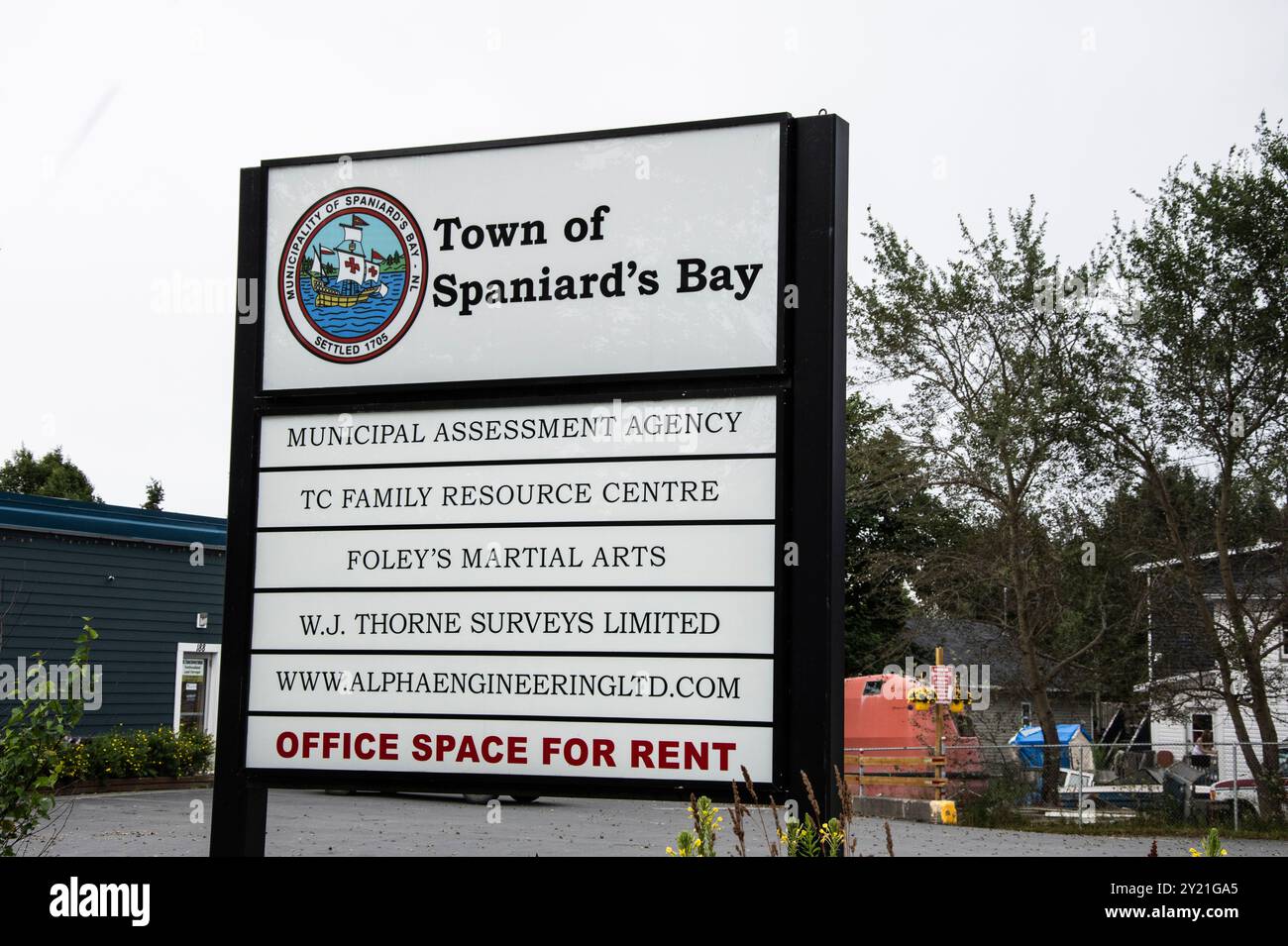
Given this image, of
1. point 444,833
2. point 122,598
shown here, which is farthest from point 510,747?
point 122,598

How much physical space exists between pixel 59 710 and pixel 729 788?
3.87m

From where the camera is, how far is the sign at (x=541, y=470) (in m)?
5.35

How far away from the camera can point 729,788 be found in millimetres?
5184

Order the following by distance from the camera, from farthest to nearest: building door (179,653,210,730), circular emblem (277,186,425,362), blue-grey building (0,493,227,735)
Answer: building door (179,653,210,730) < blue-grey building (0,493,227,735) < circular emblem (277,186,425,362)

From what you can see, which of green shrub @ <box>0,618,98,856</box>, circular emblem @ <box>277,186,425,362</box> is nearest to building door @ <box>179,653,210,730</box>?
green shrub @ <box>0,618,98,856</box>

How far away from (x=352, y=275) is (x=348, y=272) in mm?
22

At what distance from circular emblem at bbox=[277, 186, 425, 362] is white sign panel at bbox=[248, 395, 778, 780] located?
1.24 ft

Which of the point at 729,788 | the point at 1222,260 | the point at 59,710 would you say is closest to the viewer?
the point at 729,788

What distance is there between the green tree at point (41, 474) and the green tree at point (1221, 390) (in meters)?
48.7

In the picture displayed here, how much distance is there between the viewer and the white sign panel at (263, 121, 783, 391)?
5543 mm

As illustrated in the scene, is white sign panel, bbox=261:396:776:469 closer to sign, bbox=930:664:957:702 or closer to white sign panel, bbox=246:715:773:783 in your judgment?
white sign panel, bbox=246:715:773:783

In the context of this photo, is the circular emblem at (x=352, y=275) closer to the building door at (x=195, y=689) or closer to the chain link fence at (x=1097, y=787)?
the chain link fence at (x=1097, y=787)

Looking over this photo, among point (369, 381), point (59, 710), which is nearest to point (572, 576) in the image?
point (369, 381)

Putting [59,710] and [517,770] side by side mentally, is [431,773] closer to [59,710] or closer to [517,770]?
[517,770]
